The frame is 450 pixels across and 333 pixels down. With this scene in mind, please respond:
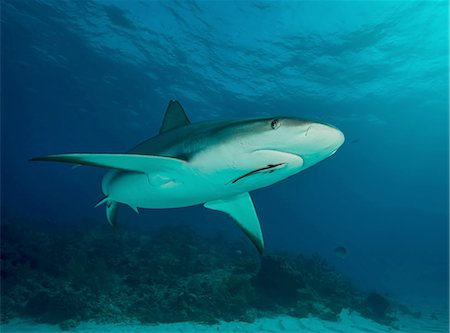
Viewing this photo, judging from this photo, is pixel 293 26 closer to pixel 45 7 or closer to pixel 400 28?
pixel 400 28

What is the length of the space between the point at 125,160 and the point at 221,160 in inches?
40.3

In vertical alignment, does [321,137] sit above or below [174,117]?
below

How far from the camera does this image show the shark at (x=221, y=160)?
8.05ft

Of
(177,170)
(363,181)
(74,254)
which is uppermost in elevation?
(363,181)

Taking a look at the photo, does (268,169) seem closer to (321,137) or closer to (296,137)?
(296,137)

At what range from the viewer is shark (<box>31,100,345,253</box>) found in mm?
2455

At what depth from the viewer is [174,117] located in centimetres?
481

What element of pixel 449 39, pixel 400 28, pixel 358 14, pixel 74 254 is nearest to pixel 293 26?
pixel 358 14

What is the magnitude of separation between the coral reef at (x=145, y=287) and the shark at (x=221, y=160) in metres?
2.98

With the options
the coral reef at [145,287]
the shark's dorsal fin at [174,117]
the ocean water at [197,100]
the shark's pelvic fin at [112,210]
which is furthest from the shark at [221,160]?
the ocean water at [197,100]

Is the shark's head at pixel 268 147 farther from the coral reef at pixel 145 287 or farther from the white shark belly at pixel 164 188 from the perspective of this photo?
the coral reef at pixel 145 287

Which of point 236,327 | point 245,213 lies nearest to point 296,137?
point 245,213

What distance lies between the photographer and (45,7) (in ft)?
68.2

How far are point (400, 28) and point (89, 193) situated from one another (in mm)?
108693
